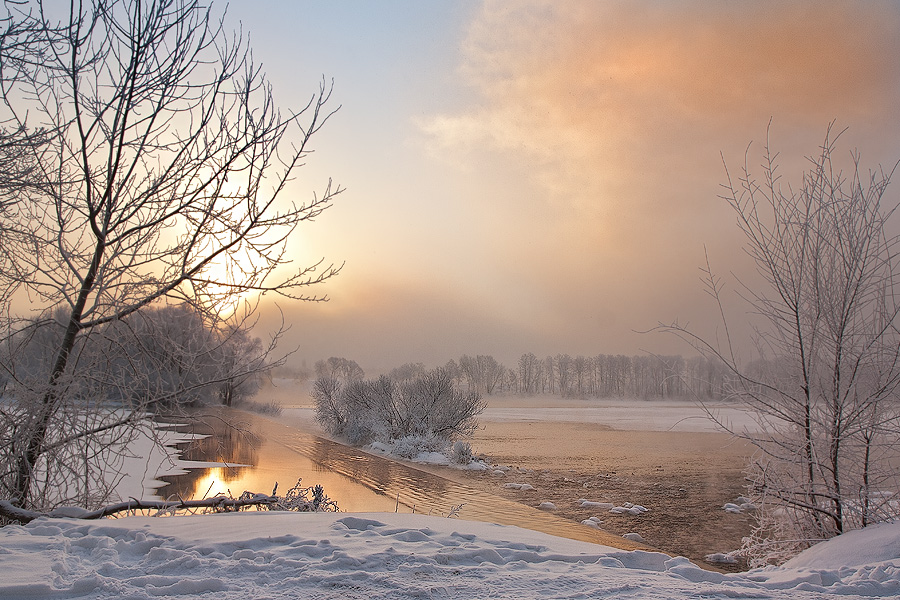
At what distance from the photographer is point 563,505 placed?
52.5 feet

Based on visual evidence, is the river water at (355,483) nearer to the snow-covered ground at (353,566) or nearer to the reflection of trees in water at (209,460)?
the reflection of trees in water at (209,460)

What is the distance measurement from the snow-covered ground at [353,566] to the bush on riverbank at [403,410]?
23508mm

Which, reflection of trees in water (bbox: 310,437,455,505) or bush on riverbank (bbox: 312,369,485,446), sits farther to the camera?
bush on riverbank (bbox: 312,369,485,446)

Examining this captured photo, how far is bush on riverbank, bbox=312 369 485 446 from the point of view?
29.4 metres

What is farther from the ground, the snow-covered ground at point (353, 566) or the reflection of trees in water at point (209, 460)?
the snow-covered ground at point (353, 566)

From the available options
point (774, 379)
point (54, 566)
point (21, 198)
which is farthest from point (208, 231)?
point (774, 379)

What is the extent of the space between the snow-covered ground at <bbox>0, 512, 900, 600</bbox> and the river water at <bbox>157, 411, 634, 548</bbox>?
5.07 meters

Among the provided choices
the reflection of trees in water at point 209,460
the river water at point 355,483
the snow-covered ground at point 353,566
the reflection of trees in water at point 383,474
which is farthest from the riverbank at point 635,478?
the reflection of trees in water at point 209,460

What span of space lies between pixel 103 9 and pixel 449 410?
25907 mm

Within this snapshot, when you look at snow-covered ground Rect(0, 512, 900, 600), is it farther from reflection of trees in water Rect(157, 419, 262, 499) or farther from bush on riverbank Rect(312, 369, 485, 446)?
bush on riverbank Rect(312, 369, 485, 446)

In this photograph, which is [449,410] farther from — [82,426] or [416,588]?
[416,588]

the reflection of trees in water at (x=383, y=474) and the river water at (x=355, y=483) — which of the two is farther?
the reflection of trees in water at (x=383, y=474)

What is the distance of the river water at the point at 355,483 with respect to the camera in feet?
45.9

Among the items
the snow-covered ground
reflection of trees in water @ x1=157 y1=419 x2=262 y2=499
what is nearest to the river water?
reflection of trees in water @ x1=157 y1=419 x2=262 y2=499
